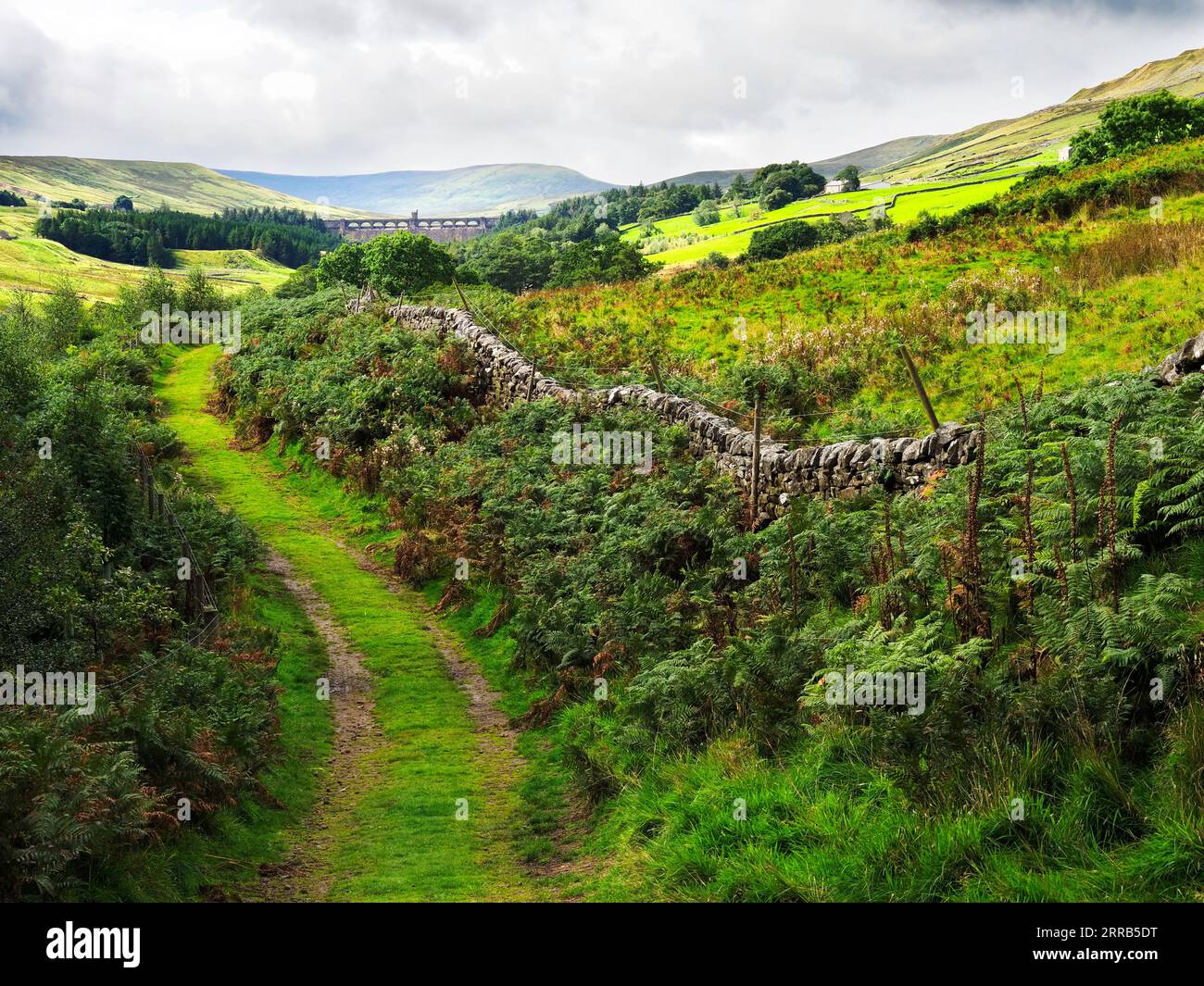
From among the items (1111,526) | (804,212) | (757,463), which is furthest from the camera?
(804,212)

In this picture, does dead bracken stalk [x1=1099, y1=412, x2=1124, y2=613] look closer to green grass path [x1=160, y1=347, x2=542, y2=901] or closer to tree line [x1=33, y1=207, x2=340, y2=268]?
green grass path [x1=160, y1=347, x2=542, y2=901]

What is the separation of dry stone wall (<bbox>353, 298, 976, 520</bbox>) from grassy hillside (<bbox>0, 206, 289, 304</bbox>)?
272 ft

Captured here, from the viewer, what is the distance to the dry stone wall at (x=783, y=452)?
49.3ft

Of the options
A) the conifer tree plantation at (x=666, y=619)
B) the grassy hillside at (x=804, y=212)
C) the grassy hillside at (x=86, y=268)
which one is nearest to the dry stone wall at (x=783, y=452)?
the conifer tree plantation at (x=666, y=619)

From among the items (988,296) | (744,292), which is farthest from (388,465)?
(988,296)

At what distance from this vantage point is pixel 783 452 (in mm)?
18359

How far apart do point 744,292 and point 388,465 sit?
15.1 metres

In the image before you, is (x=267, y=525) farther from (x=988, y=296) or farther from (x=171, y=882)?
(x=988, y=296)

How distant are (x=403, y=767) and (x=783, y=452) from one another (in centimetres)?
904

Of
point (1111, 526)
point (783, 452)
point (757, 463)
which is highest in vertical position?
point (783, 452)

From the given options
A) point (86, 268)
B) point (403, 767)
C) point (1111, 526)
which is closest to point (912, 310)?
point (1111, 526)

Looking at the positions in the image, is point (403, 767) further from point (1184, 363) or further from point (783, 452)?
point (1184, 363)

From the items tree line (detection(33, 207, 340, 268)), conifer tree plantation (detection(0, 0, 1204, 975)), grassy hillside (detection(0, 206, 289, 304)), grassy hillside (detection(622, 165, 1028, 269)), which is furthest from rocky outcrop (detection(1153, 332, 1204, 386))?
tree line (detection(33, 207, 340, 268))

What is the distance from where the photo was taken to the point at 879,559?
1247 cm
